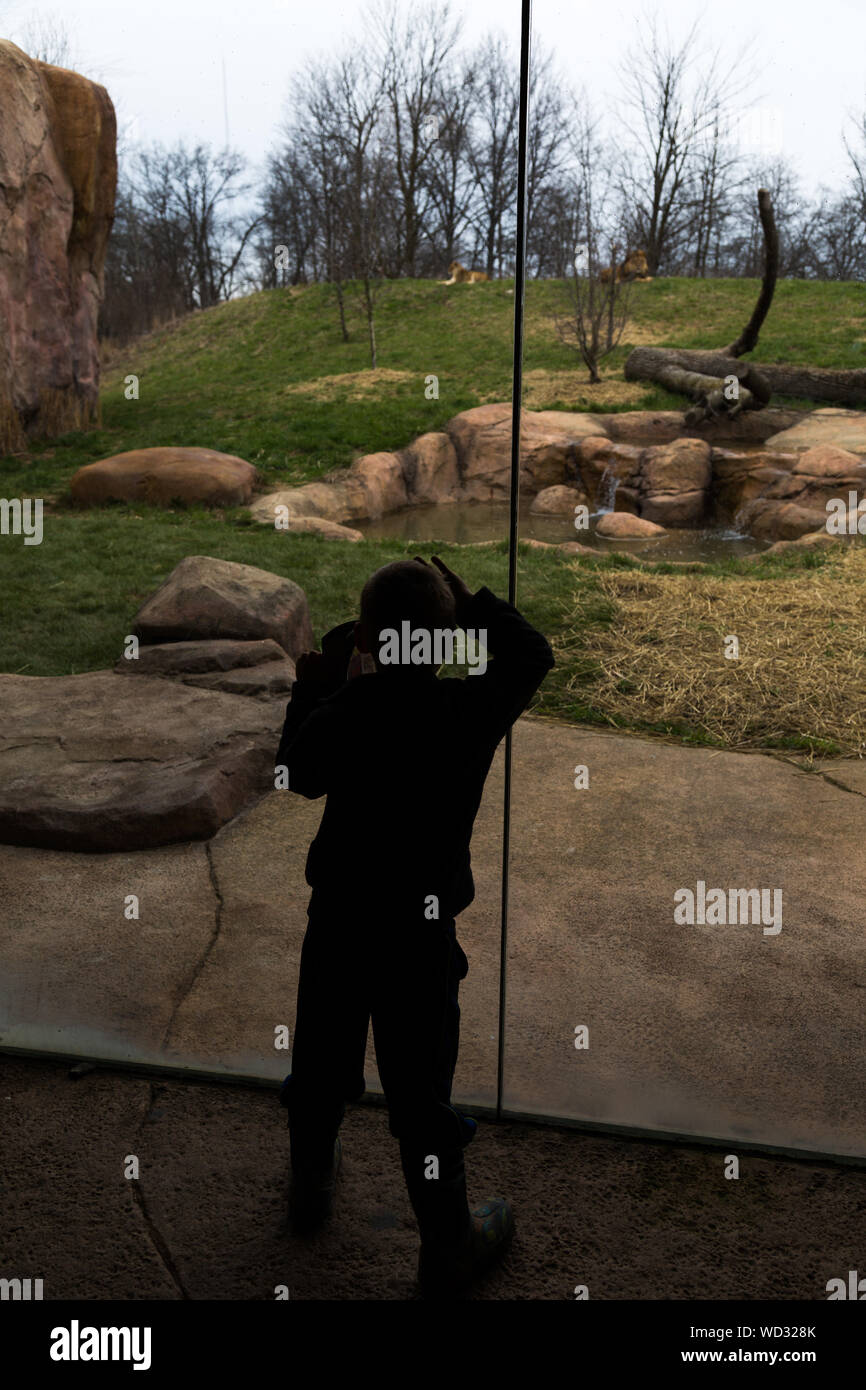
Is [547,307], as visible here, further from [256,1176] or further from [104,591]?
[256,1176]

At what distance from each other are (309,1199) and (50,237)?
13988 millimetres

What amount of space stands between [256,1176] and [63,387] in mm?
13586

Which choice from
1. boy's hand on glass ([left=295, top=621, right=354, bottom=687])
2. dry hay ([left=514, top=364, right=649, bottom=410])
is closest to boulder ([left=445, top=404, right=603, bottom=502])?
dry hay ([left=514, top=364, right=649, bottom=410])

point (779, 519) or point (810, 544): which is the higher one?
point (779, 519)

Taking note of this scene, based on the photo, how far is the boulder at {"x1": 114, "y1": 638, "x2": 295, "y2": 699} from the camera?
4684 millimetres

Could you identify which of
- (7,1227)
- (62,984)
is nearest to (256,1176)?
(7,1227)

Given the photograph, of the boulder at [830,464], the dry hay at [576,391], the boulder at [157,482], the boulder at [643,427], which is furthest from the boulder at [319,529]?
the dry hay at [576,391]

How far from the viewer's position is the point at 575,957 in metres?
2.86

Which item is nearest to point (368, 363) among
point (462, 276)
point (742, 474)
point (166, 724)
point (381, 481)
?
point (462, 276)

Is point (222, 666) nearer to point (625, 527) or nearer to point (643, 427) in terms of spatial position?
point (625, 527)

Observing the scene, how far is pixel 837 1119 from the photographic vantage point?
225 cm

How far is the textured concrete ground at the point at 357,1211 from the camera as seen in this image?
6.01 feet

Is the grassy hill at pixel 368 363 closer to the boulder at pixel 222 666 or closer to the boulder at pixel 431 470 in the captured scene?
the boulder at pixel 431 470

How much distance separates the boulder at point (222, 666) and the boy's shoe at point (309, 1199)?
286 centimetres
